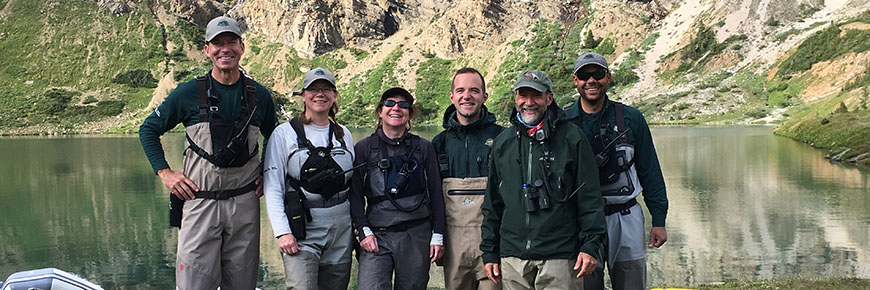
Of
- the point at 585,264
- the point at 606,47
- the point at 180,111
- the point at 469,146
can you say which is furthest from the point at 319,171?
the point at 606,47

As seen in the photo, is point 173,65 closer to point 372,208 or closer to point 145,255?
point 145,255

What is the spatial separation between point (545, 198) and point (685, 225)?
14.2 m

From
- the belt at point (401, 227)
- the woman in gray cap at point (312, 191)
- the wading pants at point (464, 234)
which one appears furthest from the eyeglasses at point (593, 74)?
the woman in gray cap at point (312, 191)

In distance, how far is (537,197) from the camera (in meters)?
4.20

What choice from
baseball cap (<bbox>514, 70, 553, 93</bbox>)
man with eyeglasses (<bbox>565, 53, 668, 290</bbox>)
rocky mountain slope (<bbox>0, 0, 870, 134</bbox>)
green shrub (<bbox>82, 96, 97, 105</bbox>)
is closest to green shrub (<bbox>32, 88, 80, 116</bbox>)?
rocky mountain slope (<bbox>0, 0, 870, 134</bbox>)

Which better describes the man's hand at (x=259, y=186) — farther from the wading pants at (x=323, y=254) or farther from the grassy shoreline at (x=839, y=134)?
the grassy shoreline at (x=839, y=134)

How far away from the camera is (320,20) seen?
525 feet

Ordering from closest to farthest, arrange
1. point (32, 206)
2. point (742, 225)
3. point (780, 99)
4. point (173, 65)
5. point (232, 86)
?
point (232, 86) < point (742, 225) < point (32, 206) < point (780, 99) < point (173, 65)

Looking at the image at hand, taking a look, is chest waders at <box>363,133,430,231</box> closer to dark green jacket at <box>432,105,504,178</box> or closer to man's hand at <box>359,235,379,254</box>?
man's hand at <box>359,235,379,254</box>

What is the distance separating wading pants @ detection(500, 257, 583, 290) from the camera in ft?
13.8

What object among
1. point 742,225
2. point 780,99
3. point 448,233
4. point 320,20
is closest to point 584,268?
point 448,233

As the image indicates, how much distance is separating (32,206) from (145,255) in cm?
1146

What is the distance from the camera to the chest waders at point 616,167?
486cm

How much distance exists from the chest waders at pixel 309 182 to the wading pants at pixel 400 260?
58 cm
